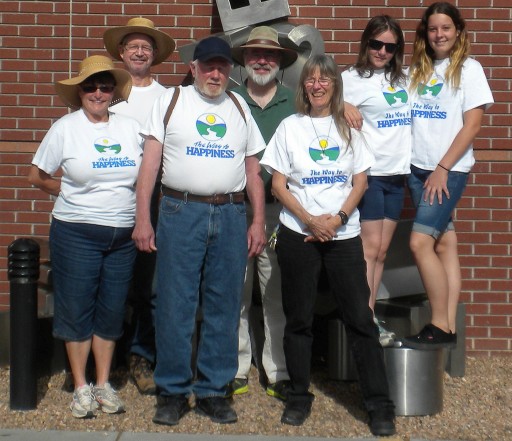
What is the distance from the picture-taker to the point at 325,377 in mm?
6289

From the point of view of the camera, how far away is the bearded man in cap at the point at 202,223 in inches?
199

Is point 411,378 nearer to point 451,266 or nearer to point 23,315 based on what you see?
point 451,266

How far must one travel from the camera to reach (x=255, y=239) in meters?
5.29

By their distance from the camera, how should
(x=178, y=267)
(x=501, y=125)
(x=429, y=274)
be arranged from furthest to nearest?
(x=501, y=125), (x=429, y=274), (x=178, y=267)

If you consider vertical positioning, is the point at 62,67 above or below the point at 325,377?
above

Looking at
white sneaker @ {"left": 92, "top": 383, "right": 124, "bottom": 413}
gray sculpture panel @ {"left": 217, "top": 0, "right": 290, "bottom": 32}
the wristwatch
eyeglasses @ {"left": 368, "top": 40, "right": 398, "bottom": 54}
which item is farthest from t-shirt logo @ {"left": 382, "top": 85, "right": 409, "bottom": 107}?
white sneaker @ {"left": 92, "top": 383, "right": 124, "bottom": 413}

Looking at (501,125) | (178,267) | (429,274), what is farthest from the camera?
(501,125)

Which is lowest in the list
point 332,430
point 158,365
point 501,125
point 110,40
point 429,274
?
point 332,430

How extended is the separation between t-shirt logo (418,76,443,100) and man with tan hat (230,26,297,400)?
74cm

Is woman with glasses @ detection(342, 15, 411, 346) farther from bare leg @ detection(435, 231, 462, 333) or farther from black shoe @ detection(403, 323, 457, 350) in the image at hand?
bare leg @ detection(435, 231, 462, 333)

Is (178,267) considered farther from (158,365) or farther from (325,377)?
(325,377)

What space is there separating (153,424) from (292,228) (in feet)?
4.29

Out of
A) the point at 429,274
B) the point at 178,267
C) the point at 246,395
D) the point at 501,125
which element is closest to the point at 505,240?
the point at 501,125

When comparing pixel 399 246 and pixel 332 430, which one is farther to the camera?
pixel 399 246
